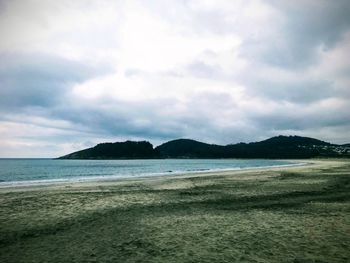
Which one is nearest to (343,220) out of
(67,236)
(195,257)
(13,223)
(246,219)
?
(246,219)

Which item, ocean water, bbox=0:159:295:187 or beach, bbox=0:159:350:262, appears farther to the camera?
ocean water, bbox=0:159:295:187

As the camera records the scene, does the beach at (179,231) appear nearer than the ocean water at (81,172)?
Yes

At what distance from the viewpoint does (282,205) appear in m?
18.4

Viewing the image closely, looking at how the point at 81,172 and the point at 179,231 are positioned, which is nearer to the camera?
the point at 179,231

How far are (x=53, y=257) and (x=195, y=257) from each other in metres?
4.25

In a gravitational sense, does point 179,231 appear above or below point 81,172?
below

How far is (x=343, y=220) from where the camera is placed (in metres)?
13.7

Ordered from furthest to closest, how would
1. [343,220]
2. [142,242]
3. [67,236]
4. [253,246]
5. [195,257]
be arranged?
1. [343,220]
2. [67,236]
3. [142,242]
4. [253,246]
5. [195,257]

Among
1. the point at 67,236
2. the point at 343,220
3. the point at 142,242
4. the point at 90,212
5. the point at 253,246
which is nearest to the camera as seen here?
the point at 253,246

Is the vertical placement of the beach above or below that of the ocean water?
below

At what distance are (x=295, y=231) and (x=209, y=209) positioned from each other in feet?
20.2

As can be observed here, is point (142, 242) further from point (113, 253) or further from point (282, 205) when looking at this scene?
point (282, 205)

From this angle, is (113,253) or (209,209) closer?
(113,253)

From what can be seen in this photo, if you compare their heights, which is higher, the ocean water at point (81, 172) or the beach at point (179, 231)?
the ocean water at point (81, 172)
